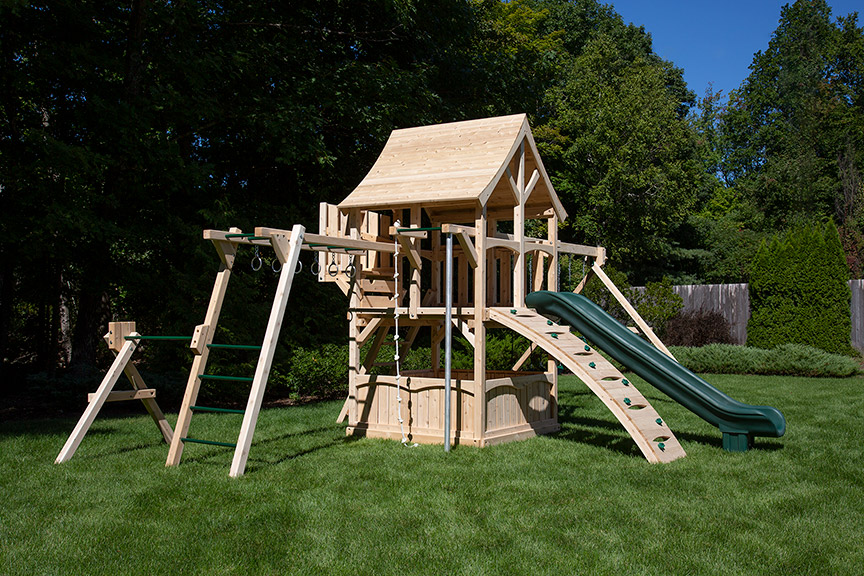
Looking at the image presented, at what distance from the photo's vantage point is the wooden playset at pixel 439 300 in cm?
815

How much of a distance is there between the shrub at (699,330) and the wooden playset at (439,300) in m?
10.8

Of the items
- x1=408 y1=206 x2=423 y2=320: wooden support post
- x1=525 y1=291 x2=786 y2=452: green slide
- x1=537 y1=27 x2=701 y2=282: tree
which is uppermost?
x1=537 y1=27 x2=701 y2=282: tree

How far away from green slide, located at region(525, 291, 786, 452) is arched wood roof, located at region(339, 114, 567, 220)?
168 cm

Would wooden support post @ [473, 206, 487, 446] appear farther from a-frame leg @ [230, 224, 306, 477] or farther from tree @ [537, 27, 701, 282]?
tree @ [537, 27, 701, 282]

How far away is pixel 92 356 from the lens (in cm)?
1354

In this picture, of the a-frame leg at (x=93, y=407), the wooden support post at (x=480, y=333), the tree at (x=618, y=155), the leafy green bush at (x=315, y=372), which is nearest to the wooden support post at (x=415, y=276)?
the wooden support post at (x=480, y=333)

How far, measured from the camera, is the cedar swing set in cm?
813

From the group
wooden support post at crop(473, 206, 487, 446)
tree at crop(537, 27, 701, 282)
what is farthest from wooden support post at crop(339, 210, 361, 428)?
tree at crop(537, 27, 701, 282)

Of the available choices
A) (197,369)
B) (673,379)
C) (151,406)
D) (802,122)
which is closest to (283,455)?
(197,369)

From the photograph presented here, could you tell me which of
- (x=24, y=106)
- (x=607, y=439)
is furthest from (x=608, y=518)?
(x=24, y=106)

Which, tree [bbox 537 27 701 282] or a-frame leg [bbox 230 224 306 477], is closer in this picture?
a-frame leg [bbox 230 224 306 477]

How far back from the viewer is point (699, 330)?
21234 millimetres

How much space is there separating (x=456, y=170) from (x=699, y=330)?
1388 centimetres

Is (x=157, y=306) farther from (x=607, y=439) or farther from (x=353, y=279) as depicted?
(x=607, y=439)
